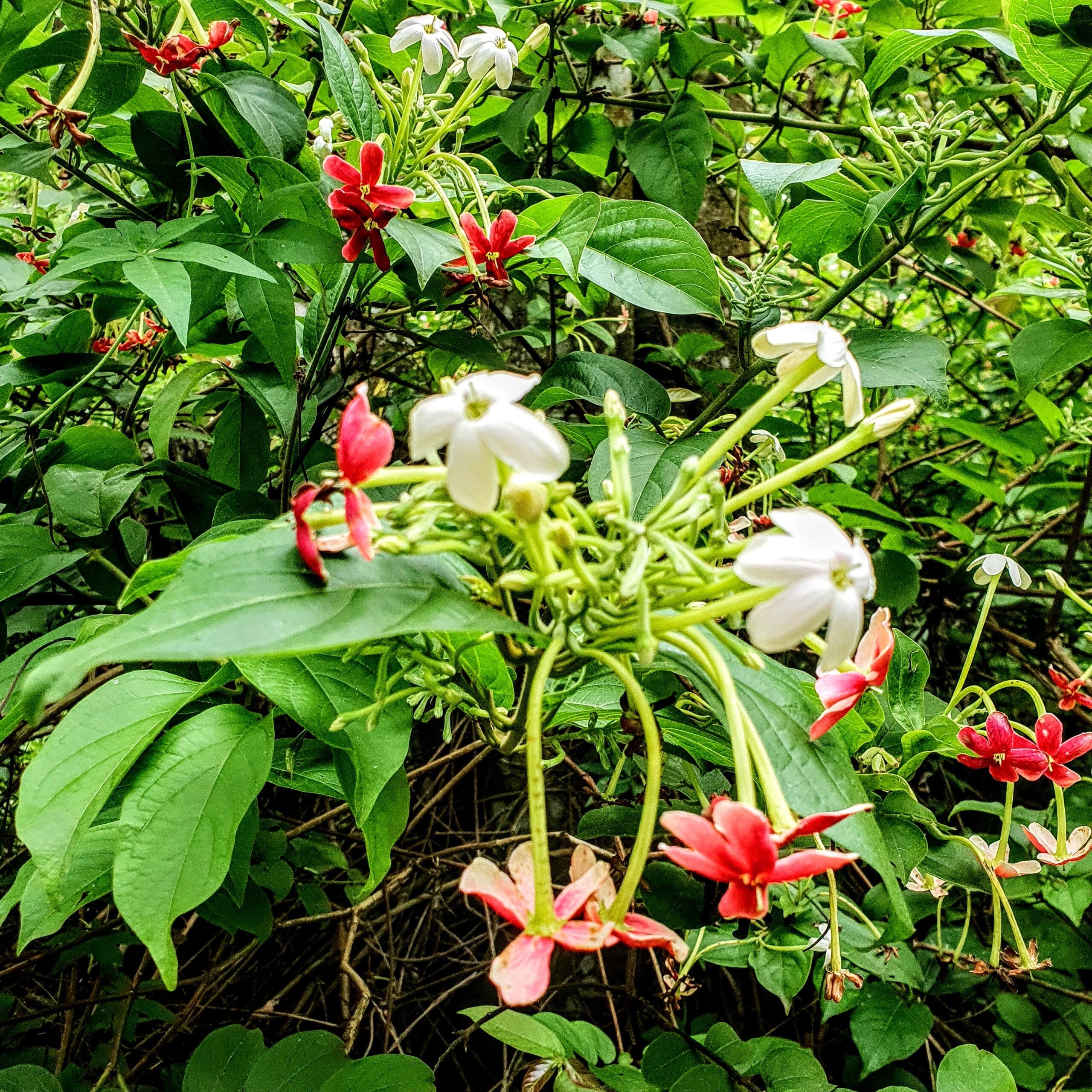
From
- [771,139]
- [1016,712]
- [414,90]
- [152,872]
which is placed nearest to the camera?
[152,872]

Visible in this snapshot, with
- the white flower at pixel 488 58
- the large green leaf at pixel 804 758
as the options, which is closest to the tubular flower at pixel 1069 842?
the large green leaf at pixel 804 758

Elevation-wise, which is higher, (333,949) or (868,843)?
(868,843)

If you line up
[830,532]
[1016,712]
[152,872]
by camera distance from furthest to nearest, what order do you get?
[1016,712]
[152,872]
[830,532]

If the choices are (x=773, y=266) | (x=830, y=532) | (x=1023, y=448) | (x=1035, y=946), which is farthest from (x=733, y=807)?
(x=1023, y=448)

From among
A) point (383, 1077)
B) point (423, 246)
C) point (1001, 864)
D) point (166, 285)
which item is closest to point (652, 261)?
→ point (423, 246)

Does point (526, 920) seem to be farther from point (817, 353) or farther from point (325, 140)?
point (325, 140)

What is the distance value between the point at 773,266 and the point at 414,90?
0.43m

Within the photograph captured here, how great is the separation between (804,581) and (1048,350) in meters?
0.74

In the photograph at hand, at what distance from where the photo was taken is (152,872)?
50 cm

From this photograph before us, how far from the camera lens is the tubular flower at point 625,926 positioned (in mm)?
379

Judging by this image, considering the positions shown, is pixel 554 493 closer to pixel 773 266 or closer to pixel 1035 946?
pixel 773 266

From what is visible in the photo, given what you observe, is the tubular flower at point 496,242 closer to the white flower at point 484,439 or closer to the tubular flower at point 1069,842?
the white flower at point 484,439

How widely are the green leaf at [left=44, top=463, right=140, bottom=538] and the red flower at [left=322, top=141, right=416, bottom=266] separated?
315mm

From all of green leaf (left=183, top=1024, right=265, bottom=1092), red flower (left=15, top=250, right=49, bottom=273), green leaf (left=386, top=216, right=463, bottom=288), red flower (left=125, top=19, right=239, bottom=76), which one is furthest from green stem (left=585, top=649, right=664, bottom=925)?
red flower (left=15, top=250, right=49, bottom=273)
